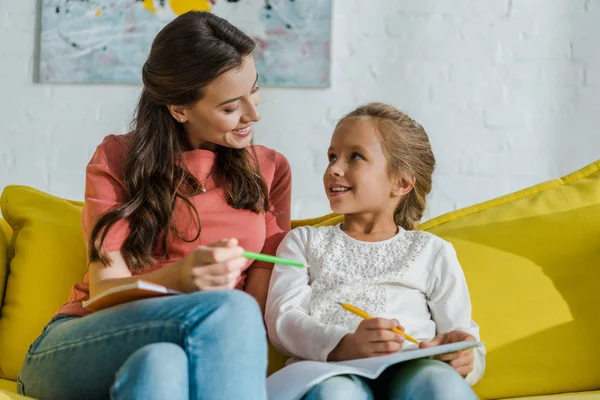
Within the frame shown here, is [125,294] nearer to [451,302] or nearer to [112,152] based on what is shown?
[112,152]

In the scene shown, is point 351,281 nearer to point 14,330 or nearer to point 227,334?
point 227,334

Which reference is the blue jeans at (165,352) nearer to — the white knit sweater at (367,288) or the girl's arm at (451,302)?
the white knit sweater at (367,288)

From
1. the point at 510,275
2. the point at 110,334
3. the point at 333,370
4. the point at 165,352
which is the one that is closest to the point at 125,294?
the point at 110,334

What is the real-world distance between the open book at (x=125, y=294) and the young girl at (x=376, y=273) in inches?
12.2

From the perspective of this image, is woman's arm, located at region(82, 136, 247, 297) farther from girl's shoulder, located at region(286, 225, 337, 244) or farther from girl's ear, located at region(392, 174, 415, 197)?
girl's ear, located at region(392, 174, 415, 197)

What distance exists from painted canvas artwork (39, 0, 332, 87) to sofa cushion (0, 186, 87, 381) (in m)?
1.04

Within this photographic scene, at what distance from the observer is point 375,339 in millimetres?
1383

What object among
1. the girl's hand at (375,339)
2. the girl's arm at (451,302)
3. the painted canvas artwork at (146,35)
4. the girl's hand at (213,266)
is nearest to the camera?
the girl's hand at (213,266)

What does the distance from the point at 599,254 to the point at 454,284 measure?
339 mm

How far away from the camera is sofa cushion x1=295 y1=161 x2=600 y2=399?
1640 mm

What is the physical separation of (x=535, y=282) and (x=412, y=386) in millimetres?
505

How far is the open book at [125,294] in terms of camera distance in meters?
1.20

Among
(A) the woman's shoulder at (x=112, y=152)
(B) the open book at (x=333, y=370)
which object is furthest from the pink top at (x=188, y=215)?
(B) the open book at (x=333, y=370)

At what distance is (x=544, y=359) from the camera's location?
1.64 meters
